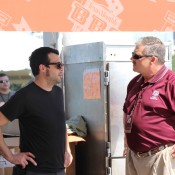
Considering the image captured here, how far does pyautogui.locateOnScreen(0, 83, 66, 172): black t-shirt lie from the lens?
2.42 m

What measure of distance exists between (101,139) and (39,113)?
5.04 ft

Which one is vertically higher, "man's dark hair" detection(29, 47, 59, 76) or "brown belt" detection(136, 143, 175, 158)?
"man's dark hair" detection(29, 47, 59, 76)

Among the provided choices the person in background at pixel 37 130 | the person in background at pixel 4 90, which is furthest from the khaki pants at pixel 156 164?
the person in background at pixel 4 90

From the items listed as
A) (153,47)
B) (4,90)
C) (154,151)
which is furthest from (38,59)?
(4,90)

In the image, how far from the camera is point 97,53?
12.3ft

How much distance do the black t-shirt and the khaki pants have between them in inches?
27.0

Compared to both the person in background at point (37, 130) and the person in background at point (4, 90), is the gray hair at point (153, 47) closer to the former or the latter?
the person in background at point (37, 130)

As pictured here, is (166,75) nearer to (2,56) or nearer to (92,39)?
(92,39)

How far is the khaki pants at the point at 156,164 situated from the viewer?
2.70 meters

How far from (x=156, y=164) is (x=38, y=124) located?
37.9 inches

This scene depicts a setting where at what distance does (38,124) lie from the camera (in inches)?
96.6

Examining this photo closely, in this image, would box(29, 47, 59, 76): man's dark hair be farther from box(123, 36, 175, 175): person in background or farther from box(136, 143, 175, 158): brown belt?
box(136, 143, 175, 158): brown belt

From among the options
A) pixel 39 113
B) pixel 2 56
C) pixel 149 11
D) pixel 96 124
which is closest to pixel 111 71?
pixel 96 124

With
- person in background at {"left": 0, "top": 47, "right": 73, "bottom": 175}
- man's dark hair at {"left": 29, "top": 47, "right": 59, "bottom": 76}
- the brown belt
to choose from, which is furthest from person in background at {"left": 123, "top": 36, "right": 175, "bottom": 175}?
man's dark hair at {"left": 29, "top": 47, "right": 59, "bottom": 76}
